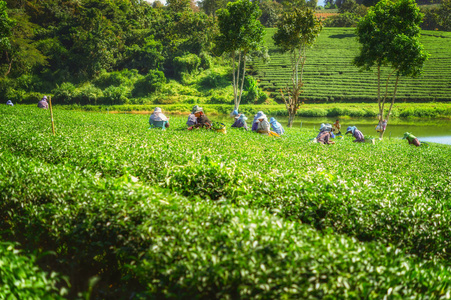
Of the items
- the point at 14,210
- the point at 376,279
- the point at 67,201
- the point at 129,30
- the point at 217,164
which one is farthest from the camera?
the point at 129,30

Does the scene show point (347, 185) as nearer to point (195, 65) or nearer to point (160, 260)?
point (160, 260)

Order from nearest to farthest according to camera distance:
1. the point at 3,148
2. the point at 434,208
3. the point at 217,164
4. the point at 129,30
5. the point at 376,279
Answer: the point at 376,279, the point at 434,208, the point at 217,164, the point at 3,148, the point at 129,30

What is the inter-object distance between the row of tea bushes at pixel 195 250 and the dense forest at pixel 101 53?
2017 inches

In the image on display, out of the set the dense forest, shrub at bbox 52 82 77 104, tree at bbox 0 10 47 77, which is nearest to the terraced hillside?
the dense forest

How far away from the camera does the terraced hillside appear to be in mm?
53562

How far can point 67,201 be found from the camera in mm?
4633

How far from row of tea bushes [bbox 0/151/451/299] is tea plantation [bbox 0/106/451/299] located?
0.02 m

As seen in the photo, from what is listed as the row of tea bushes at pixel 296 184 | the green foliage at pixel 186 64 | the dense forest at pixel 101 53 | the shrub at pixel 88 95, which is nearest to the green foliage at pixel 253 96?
the dense forest at pixel 101 53

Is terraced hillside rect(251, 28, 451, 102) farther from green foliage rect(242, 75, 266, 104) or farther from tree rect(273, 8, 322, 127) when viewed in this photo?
tree rect(273, 8, 322, 127)

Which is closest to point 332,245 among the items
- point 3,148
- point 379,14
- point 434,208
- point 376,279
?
point 376,279

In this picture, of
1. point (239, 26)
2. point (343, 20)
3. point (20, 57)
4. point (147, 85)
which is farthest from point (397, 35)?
point (343, 20)

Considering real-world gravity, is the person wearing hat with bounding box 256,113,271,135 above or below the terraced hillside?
below

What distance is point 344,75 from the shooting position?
210ft

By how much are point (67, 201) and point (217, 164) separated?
289 centimetres
